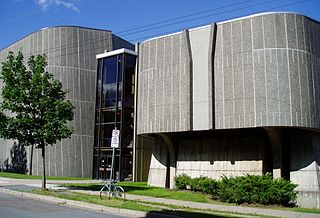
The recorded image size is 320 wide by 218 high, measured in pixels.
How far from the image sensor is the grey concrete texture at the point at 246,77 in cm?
1856

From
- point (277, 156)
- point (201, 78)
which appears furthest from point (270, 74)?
point (277, 156)

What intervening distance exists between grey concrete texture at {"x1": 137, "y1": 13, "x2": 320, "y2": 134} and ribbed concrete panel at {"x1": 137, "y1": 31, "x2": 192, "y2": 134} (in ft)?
0.19

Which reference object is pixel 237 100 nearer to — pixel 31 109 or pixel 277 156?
pixel 277 156

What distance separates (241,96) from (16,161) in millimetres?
29280

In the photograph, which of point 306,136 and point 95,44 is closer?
point 306,136

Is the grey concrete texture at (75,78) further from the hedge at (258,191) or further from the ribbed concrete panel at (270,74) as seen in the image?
the hedge at (258,191)

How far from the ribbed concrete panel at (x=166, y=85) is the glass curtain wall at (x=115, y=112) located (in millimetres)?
10066

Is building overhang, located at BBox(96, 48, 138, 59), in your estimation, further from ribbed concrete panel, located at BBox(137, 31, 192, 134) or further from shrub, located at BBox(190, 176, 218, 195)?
shrub, located at BBox(190, 176, 218, 195)

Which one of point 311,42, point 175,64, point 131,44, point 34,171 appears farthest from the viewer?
point 131,44

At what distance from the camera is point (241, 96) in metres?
19.3

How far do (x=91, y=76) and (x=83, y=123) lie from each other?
5.05 metres

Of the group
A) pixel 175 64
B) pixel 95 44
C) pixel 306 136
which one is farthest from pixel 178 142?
pixel 95 44

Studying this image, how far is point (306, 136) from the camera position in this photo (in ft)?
65.6

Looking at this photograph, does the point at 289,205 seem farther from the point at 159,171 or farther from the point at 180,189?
the point at 159,171
